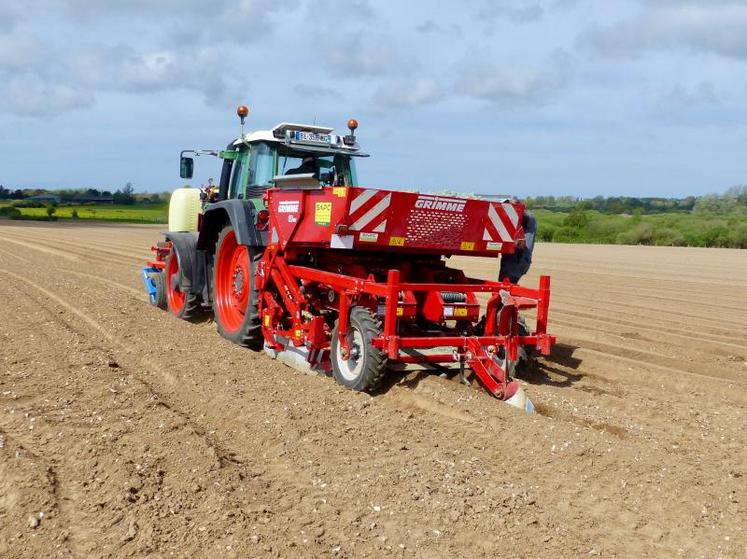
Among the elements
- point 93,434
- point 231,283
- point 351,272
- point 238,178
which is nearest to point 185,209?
point 238,178

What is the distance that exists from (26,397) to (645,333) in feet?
22.7

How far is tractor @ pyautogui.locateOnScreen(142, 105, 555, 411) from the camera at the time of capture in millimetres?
6145

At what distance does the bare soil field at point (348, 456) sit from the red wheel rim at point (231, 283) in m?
0.36

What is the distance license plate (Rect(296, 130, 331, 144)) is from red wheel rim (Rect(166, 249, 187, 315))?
8.98ft

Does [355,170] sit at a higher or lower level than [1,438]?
higher

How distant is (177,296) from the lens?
1010 centimetres

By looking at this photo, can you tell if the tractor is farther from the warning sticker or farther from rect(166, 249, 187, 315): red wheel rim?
rect(166, 249, 187, 315): red wheel rim

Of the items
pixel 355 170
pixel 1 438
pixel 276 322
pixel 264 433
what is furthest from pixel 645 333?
pixel 1 438

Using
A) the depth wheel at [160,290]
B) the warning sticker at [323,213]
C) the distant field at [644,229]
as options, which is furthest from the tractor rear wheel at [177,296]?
the distant field at [644,229]

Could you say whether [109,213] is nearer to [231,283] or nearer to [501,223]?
[231,283]

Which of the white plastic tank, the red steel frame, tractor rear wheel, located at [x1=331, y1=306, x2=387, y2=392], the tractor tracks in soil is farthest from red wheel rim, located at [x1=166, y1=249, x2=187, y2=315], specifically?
tractor rear wheel, located at [x1=331, y1=306, x2=387, y2=392]

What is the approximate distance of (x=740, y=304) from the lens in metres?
13.3

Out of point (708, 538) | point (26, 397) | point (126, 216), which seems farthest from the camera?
point (126, 216)

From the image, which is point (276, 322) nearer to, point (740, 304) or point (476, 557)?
point (476, 557)
